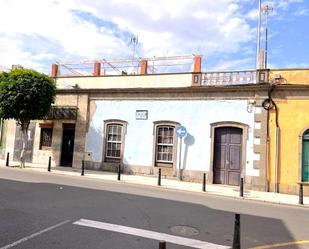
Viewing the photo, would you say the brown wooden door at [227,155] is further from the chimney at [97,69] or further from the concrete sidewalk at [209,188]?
the chimney at [97,69]

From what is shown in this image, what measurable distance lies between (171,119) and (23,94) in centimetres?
813

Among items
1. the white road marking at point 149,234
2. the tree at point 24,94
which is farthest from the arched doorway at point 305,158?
the tree at point 24,94

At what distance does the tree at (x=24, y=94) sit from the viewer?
64.3ft

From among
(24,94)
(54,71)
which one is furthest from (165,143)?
(54,71)

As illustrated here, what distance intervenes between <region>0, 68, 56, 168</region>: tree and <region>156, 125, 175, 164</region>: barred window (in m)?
6.65

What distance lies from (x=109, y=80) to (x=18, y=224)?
1533 centimetres

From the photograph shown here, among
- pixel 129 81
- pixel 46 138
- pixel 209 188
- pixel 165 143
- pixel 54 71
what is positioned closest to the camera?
pixel 209 188

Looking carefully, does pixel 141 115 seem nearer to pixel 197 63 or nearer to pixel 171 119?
pixel 171 119

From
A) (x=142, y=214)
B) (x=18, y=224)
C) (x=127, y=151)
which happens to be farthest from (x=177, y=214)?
(x=127, y=151)

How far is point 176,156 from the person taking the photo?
1902 cm

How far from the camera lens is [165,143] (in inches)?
770

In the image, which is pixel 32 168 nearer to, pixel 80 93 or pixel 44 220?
pixel 80 93

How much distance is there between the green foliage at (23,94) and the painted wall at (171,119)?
120 inches

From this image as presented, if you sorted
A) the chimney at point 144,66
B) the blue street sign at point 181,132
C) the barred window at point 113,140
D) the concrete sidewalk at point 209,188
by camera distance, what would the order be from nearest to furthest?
the concrete sidewalk at point 209,188 → the blue street sign at point 181,132 → the barred window at point 113,140 → the chimney at point 144,66
